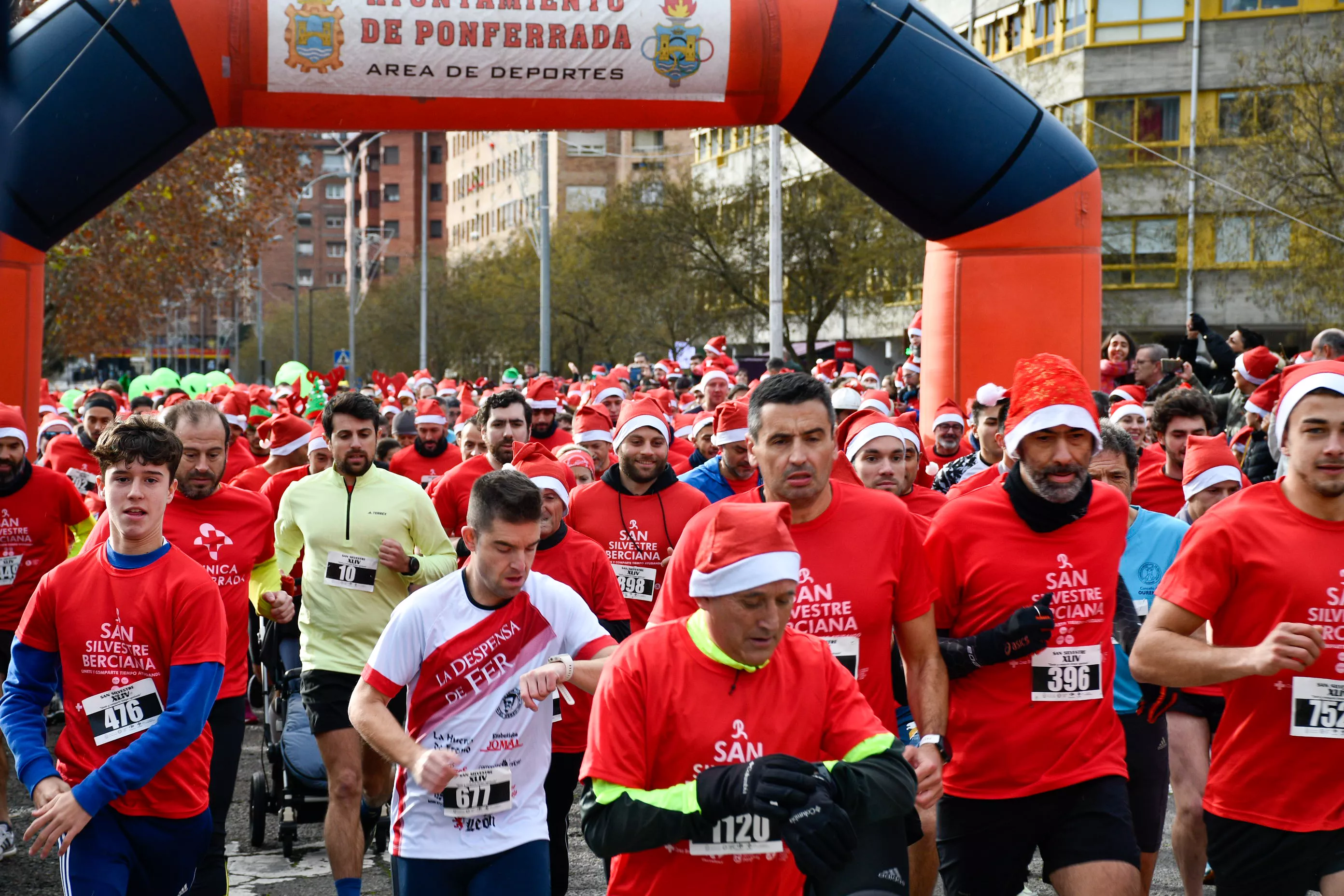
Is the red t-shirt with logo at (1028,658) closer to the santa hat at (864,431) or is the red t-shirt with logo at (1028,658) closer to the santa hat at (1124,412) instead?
the santa hat at (864,431)

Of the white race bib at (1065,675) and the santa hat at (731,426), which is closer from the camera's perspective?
the white race bib at (1065,675)

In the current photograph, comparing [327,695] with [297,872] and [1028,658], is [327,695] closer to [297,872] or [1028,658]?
[297,872]

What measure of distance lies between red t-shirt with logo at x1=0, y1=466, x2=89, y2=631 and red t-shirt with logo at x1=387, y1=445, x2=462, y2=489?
10.3ft

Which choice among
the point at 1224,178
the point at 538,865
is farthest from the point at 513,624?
the point at 1224,178

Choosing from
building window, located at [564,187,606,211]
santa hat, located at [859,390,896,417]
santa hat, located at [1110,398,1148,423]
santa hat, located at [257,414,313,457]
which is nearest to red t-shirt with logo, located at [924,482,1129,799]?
santa hat, located at [859,390,896,417]

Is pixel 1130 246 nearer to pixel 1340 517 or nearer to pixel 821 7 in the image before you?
pixel 821 7

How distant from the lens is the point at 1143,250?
4556 cm

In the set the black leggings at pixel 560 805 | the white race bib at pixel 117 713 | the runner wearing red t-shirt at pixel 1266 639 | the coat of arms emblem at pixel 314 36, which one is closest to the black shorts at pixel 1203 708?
the runner wearing red t-shirt at pixel 1266 639

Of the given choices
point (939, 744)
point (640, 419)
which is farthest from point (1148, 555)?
point (640, 419)

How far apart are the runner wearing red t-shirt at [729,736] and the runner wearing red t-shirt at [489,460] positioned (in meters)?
5.40

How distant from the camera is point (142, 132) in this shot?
10992 millimetres

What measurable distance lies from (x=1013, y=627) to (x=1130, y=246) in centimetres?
4256

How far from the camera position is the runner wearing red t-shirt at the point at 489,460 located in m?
9.09

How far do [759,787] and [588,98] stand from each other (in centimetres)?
901
